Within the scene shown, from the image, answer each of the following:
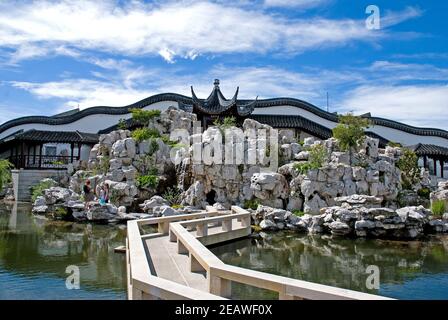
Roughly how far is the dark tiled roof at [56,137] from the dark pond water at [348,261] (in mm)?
22484

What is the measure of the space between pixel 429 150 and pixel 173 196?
21056 mm

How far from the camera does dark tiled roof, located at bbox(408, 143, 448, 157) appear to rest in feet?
100

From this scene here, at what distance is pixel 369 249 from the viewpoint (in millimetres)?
13555

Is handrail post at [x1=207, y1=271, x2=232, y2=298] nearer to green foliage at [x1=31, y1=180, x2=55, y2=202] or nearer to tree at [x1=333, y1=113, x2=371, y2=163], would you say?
tree at [x1=333, y1=113, x2=371, y2=163]

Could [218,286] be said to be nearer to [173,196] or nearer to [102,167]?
[173,196]

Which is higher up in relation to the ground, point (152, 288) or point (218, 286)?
point (152, 288)

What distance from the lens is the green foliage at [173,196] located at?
22108 millimetres

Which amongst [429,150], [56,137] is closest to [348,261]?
[429,150]

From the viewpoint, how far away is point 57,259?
432 inches

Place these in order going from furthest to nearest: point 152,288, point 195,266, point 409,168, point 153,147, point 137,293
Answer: point 153,147, point 409,168, point 195,266, point 137,293, point 152,288

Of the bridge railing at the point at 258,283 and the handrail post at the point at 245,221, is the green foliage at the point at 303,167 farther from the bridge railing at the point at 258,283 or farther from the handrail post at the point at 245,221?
the bridge railing at the point at 258,283

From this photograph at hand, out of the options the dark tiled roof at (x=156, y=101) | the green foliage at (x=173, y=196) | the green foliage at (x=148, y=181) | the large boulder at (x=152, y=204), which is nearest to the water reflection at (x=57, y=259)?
the large boulder at (x=152, y=204)
